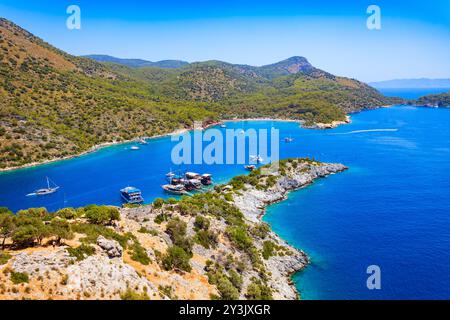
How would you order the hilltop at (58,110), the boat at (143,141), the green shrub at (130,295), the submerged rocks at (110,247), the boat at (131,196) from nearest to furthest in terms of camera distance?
the green shrub at (130,295), the submerged rocks at (110,247), the boat at (131,196), the hilltop at (58,110), the boat at (143,141)

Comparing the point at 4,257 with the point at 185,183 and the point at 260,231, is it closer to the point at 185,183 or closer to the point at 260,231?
the point at 260,231

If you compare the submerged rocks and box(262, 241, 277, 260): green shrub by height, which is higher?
the submerged rocks

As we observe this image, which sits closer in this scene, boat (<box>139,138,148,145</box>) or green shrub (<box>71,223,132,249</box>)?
green shrub (<box>71,223,132,249</box>)

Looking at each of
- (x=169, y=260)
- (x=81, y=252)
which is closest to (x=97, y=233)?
(x=81, y=252)

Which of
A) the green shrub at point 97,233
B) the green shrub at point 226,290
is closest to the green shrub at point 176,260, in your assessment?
the green shrub at point 226,290

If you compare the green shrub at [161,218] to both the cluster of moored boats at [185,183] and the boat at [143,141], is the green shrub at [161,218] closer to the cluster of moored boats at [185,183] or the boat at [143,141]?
the cluster of moored boats at [185,183]

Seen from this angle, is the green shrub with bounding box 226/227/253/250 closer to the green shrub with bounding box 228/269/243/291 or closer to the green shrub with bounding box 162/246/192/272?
the green shrub with bounding box 228/269/243/291

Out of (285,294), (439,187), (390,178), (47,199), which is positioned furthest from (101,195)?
(439,187)

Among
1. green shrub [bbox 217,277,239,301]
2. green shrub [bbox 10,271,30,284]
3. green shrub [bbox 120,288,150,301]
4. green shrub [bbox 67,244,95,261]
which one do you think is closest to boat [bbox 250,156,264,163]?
green shrub [bbox 217,277,239,301]
